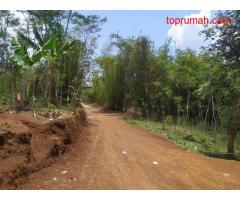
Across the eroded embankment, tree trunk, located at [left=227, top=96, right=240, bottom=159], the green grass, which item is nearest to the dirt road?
the eroded embankment

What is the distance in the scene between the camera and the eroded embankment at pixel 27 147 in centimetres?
550

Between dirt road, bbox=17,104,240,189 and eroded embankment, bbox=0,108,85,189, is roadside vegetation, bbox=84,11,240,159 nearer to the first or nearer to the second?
dirt road, bbox=17,104,240,189

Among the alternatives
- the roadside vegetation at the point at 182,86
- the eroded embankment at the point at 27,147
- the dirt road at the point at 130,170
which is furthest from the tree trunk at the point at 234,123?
the eroded embankment at the point at 27,147

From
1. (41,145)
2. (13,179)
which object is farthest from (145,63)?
(13,179)

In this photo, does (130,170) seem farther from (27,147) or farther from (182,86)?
(182,86)

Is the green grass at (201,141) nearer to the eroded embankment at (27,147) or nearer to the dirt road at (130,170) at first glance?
the dirt road at (130,170)

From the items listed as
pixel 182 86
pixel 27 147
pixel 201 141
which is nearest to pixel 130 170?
pixel 27 147

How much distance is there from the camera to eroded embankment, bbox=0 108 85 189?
550 centimetres

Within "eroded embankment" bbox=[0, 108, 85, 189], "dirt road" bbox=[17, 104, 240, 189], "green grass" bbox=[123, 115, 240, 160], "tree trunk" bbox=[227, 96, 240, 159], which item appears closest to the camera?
"eroded embankment" bbox=[0, 108, 85, 189]

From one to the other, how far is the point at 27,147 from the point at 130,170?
2206mm

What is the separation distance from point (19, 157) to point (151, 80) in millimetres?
18043

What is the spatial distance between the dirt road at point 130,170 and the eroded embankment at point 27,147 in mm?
196

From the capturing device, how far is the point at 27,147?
6336 millimetres

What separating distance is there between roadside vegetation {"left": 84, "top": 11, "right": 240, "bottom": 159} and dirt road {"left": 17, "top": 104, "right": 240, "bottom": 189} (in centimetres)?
319
